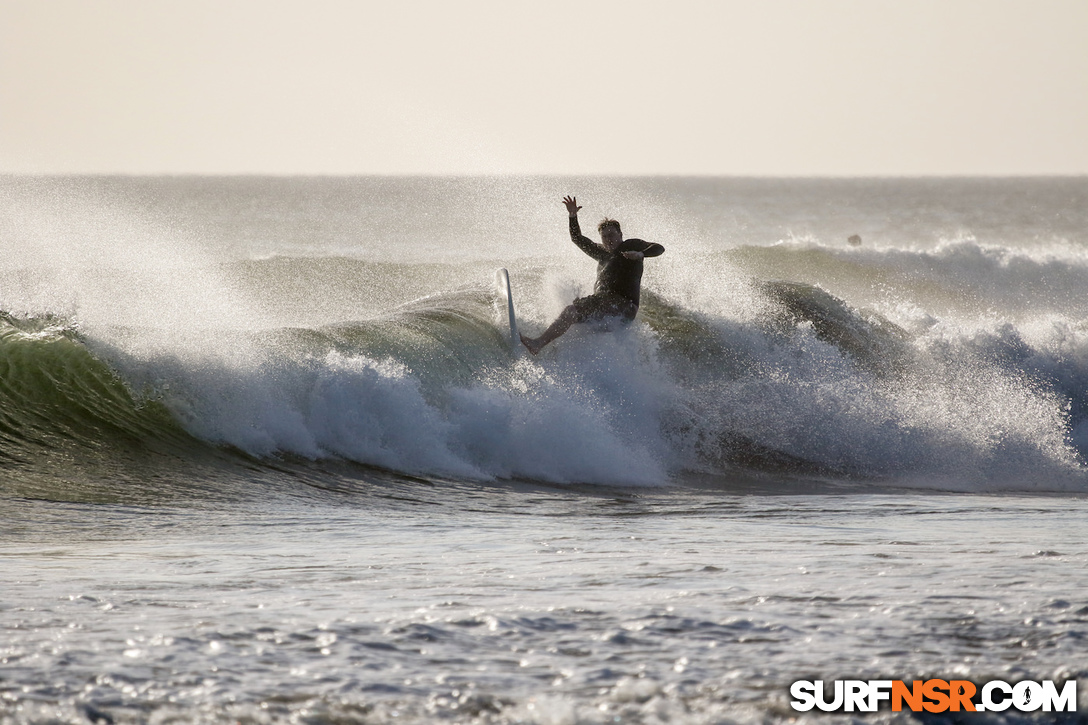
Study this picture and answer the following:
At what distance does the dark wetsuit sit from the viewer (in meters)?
10.9

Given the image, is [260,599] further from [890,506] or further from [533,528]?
[890,506]

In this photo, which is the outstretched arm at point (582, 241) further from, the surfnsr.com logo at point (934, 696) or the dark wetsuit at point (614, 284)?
the surfnsr.com logo at point (934, 696)

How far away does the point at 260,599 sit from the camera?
4586mm

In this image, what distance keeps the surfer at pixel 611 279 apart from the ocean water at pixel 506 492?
9.4 inches

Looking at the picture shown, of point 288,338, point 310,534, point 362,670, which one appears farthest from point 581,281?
point 362,670

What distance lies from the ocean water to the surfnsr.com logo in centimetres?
7

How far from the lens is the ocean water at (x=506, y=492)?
12.4ft

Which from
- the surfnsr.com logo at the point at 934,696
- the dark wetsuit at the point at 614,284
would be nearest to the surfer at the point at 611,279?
the dark wetsuit at the point at 614,284

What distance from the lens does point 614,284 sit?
11.0 meters

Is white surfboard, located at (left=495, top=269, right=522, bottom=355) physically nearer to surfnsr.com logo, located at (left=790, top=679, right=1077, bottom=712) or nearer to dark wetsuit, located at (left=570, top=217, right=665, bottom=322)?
dark wetsuit, located at (left=570, top=217, right=665, bottom=322)

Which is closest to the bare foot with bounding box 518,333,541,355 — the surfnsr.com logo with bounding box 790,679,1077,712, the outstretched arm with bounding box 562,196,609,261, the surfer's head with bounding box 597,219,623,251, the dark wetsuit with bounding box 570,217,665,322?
the dark wetsuit with bounding box 570,217,665,322

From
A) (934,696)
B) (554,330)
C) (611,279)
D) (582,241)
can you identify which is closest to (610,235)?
(582,241)

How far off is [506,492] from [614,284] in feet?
10.5

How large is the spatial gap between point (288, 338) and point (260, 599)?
18.8ft
